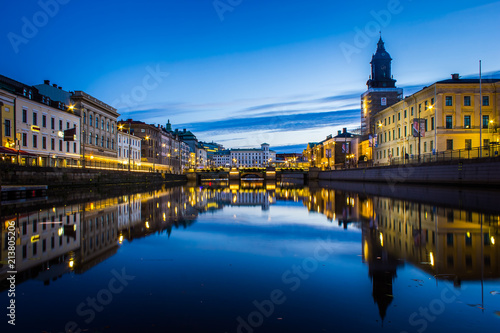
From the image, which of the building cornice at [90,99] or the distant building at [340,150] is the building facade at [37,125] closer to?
the building cornice at [90,99]

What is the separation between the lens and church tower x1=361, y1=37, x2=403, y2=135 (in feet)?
368

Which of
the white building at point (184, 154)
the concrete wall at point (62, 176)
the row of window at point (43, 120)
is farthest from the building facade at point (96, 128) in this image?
the white building at point (184, 154)

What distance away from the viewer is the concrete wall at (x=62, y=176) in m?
33.6

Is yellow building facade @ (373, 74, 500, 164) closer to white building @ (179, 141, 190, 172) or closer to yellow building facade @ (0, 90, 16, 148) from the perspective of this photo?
yellow building facade @ (0, 90, 16, 148)

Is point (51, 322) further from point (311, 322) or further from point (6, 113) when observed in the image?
point (6, 113)

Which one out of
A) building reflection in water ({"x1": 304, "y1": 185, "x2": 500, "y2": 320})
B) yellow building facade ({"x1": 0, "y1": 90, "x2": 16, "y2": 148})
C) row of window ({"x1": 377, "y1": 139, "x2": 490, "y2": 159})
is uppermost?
yellow building facade ({"x1": 0, "y1": 90, "x2": 16, "y2": 148})

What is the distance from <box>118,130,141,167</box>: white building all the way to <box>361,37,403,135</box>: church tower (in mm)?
64737

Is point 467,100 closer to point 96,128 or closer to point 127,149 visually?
point 96,128

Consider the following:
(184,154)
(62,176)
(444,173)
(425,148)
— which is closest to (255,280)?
(444,173)

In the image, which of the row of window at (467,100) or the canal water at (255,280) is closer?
the canal water at (255,280)

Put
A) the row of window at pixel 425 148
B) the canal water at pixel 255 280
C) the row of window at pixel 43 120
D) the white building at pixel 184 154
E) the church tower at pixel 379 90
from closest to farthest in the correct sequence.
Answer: the canal water at pixel 255 280 → the row of window at pixel 43 120 → the row of window at pixel 425 148 → the church tower at pixel 379 90 → the white building at pixel 184 154

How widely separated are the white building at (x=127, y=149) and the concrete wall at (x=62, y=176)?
21.9m

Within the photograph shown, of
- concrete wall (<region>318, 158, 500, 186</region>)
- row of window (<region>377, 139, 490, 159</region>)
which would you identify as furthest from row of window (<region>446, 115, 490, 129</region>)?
concrete wall (<region>318, 158, 500, 186</region>)

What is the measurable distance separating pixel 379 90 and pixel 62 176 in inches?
3694
